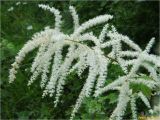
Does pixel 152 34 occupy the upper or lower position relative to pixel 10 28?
lower

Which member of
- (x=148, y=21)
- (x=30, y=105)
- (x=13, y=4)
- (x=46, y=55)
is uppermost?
(x=13, y=4)

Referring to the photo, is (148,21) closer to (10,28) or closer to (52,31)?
(10,28)

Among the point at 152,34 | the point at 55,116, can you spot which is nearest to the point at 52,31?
the point at 55,116

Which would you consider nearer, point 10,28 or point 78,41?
point 78,41

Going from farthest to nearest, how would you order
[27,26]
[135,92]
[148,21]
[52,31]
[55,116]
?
[27,26]
[148,21]
[55,116]
[135,92]
[52,31]

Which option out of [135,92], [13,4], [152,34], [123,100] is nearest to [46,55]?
[123,100]

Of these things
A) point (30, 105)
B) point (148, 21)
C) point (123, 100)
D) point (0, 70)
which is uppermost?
point (148, 21)

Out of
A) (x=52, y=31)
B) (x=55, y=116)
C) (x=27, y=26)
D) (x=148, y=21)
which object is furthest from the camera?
(x=27, y=26)

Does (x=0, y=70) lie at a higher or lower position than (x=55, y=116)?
higher

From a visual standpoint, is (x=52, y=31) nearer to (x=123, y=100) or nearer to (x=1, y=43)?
(x=123, y=100)
